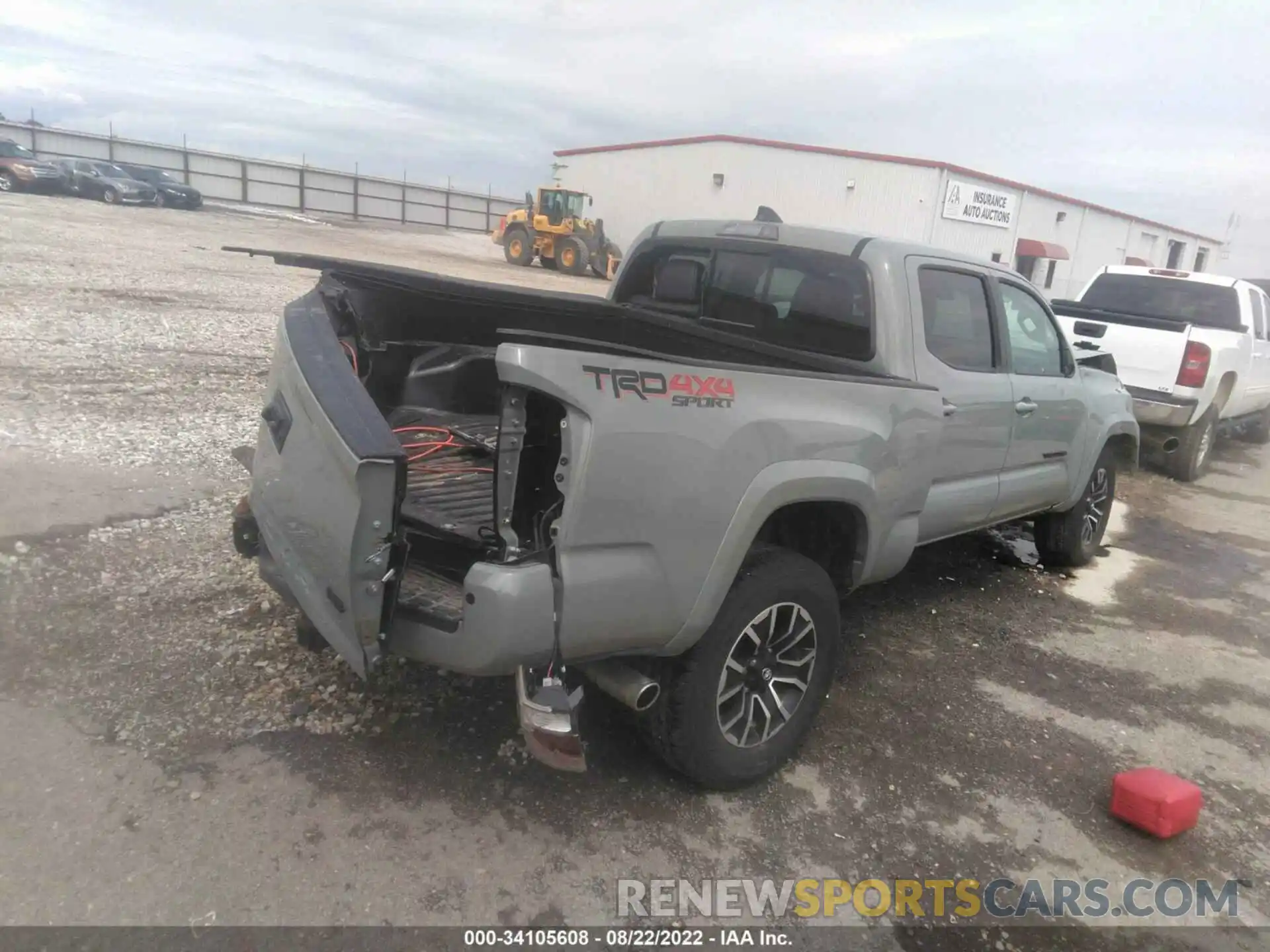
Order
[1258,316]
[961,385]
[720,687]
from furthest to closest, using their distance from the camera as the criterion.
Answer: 1. [1258,316]
2. [961,385]
3. [720,687]

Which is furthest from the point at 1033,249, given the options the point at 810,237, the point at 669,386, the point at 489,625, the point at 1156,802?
the point at 489,625

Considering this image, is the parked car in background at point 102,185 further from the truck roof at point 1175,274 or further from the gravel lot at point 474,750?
the truck roof at point 1175,274

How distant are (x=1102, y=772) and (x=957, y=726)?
58 centimetres

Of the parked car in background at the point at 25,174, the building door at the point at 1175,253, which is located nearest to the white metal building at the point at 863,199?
the building door at the point at 1175,253

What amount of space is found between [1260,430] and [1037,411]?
33.1ft

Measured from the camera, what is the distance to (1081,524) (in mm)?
5926

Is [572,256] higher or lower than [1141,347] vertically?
lower

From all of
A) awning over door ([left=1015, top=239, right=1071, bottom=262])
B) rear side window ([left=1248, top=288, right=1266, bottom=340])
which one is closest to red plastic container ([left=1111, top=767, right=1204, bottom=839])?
rear side window ([left=1248, top=288, right=1266, bottom=340])

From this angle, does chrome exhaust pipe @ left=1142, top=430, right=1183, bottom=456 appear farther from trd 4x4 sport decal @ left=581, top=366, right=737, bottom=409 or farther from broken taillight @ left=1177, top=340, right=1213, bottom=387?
trd 4x4 sport decal @ left=581, top=366, right=737, bottom=409

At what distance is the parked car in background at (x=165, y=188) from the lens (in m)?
32.6

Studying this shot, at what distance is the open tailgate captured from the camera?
2.36 meters

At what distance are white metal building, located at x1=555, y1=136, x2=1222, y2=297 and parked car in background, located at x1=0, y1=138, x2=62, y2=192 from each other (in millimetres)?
19932

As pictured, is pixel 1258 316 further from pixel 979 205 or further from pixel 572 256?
pixel 979 205

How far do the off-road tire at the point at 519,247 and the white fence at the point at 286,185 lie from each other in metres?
17.0
